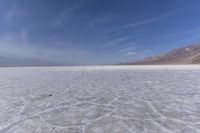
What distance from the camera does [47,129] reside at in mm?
1646

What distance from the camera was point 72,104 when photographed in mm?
2582

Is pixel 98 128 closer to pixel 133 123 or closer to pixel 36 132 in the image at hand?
pixel 133 123

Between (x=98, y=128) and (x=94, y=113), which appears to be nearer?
(x=98, y=128)

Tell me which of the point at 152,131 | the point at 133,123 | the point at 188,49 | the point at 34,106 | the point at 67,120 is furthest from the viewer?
the point at 188,49

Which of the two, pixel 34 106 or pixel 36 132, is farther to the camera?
pixel 34 106

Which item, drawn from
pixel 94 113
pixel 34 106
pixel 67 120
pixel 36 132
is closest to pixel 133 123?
pixel 94 113

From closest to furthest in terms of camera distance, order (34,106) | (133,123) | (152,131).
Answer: (152,131) → (133,123) → (34,106)

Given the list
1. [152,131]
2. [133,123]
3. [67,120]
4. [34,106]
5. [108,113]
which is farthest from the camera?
[34,106]

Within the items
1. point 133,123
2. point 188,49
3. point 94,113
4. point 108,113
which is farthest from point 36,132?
point 188,49

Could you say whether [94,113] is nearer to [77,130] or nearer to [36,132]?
[77,130]

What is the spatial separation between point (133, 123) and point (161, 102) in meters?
1.10

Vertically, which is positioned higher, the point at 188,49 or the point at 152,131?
the point at 188,49

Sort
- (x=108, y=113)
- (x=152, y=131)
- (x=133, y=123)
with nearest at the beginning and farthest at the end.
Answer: (x=152, y=131)
(x=133, y=123)
(x=108, y=113)

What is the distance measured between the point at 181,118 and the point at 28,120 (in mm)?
2078
